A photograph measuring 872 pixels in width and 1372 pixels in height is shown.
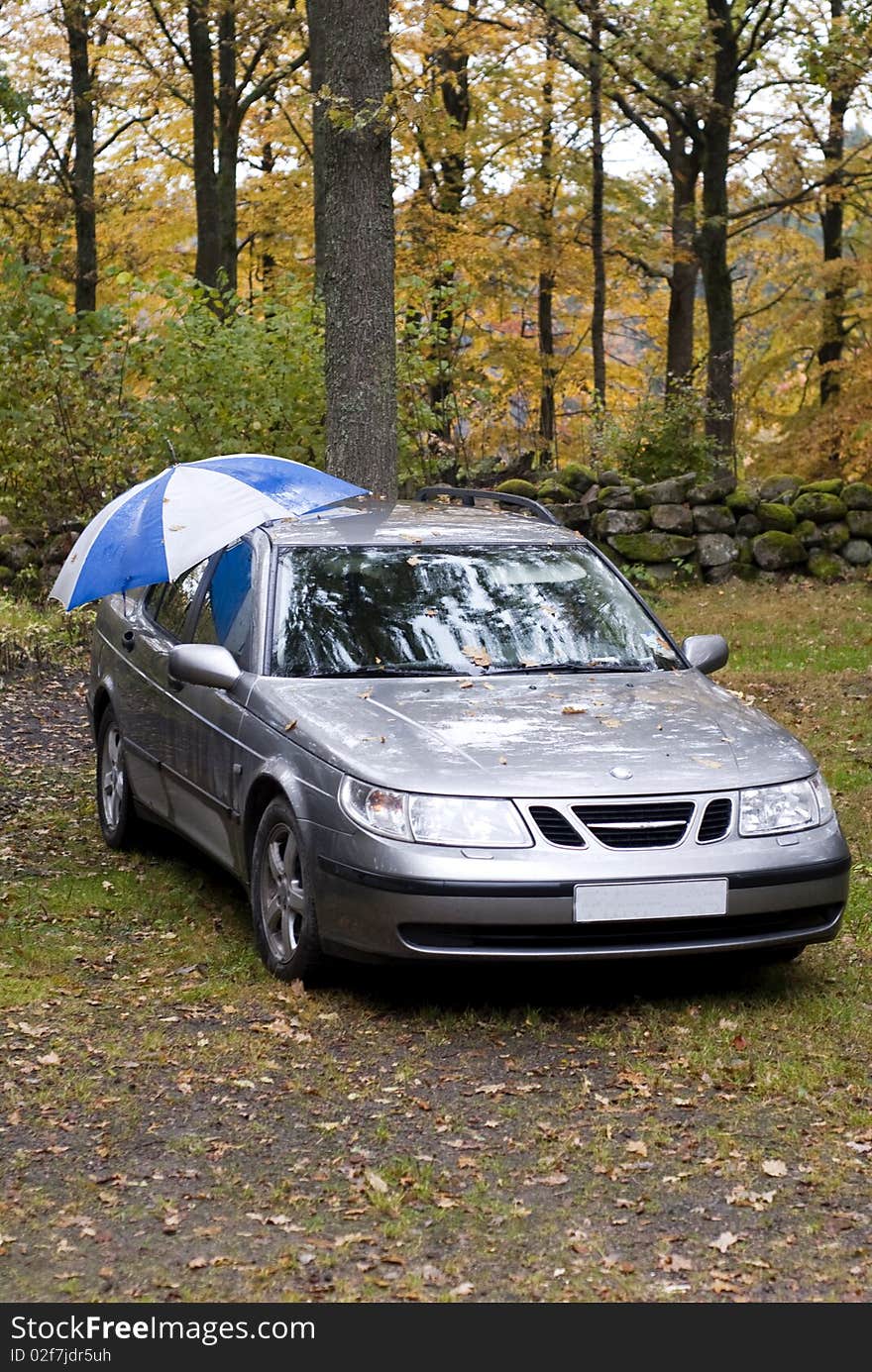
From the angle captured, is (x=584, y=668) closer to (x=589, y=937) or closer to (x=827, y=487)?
(x=589, y=937)

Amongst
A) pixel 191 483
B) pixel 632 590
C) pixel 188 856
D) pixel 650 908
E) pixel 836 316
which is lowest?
pixel 188 856

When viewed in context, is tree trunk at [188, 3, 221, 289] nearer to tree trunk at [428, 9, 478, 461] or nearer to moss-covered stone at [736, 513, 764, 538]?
tree trunk at [428, 9, 478, 461]

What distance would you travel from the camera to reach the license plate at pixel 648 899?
5.39 meters

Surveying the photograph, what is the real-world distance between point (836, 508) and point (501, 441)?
25.3ft

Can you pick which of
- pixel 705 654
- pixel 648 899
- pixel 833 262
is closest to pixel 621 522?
pixel 833 262

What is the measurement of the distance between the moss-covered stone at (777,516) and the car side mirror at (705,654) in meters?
12.6

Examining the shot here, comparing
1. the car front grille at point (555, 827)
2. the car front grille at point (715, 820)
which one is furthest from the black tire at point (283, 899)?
the car front grille at point (715, 820)

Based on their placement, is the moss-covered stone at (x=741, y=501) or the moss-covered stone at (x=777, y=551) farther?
the moss-covered stone at (x=741, y=501)

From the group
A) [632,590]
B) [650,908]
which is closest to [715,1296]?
[650,908]

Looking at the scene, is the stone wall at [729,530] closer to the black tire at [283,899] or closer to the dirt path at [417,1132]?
the dirt path at [417,1132]

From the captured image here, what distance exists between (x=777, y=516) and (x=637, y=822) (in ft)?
47.3

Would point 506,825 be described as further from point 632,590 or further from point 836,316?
point 836,316

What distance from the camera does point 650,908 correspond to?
5.45 metres
